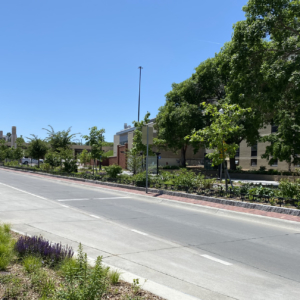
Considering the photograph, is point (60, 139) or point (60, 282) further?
point (60, 139)

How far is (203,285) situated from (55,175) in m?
26.8

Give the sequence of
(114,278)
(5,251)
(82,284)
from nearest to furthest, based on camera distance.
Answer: (82,284) < (114,278) < (5,251)

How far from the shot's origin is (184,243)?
23.9 ft

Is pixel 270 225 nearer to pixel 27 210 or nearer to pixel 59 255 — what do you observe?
pixel 59 255

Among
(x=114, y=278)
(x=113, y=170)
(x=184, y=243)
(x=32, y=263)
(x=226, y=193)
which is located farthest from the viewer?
(x=113, y=170)

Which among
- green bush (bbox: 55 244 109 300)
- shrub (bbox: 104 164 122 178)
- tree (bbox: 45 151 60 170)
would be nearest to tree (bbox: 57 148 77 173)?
tree (bbox: 45 151 60 170)

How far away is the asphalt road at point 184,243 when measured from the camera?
16.2ft

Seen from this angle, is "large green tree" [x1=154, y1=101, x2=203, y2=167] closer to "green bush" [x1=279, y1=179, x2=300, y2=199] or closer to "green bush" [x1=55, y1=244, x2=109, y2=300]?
"green bush" [x1=279, y1=179, x2=300, y2=199]

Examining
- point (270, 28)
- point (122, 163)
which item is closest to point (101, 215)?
point (270, 28)

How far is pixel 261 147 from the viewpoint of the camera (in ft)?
144

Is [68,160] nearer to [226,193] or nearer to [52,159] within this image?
[52,159]

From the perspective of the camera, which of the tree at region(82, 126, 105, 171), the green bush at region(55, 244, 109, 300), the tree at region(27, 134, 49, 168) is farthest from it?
the tree at region(27, 134, 49, 168)

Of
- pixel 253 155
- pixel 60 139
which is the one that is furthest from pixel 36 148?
pixel 253 155

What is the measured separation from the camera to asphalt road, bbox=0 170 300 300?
4949 mm
